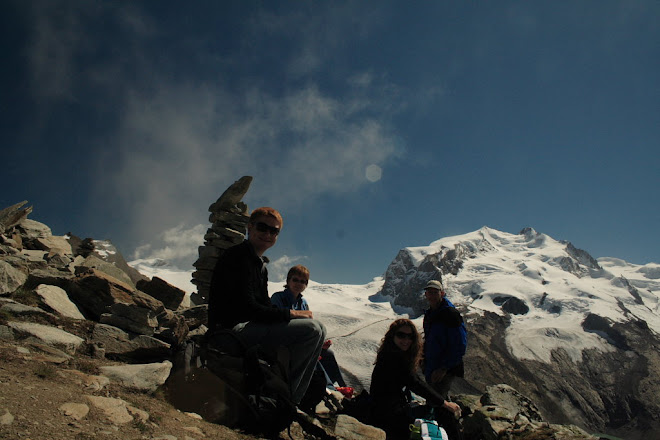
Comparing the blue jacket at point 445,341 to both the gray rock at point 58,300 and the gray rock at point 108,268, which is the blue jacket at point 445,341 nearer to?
the gray rock at point 58,300

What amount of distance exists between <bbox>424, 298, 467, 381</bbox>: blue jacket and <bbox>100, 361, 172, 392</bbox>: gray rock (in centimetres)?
599

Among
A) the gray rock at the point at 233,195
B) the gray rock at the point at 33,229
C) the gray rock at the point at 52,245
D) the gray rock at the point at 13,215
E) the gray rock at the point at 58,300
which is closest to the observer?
the gray rock at the point at 58,300

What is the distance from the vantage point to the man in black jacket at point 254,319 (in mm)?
4273

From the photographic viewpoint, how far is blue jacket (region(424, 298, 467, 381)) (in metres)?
8.24

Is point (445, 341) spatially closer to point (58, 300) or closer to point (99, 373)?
point (99, 373)

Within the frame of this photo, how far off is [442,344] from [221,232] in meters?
11.7

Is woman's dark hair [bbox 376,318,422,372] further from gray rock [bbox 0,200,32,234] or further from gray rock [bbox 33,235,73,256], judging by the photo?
gray rock [bbox 0,200,32,234]

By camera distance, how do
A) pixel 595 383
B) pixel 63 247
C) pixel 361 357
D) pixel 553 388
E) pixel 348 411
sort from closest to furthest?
pixel 348 411 < pixel 63 247 < pixel 361 357 < pixel 553 388 < pixel 595 383

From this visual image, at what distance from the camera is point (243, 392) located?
4.04 metres

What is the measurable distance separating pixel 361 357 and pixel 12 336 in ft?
439

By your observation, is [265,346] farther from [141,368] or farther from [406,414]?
[406,414]

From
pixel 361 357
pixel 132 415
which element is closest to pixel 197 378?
pixel 132 415

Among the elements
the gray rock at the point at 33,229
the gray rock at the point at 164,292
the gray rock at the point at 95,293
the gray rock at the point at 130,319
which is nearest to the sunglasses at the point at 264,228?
the gray rock at the point at 130,319

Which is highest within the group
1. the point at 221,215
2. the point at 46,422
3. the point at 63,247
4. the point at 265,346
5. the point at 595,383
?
the point at 595,383
